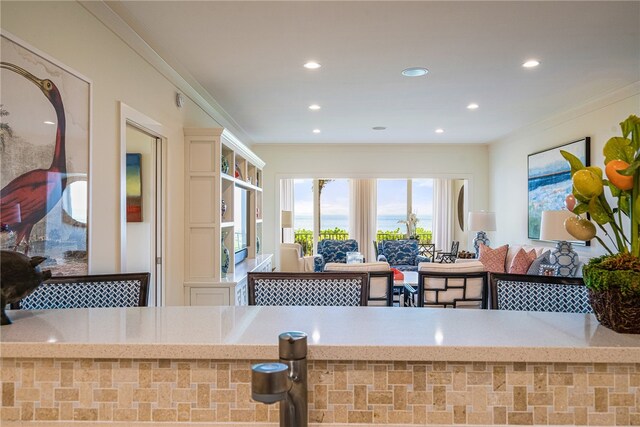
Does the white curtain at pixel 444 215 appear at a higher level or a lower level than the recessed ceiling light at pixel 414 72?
lower

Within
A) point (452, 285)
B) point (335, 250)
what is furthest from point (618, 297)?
point (335, 250)

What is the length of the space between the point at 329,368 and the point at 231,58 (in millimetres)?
3027

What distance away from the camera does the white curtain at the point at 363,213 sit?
9.86 m

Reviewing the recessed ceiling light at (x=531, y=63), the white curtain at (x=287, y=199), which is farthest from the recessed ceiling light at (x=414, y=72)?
the white curtain at (x=287, y=199)

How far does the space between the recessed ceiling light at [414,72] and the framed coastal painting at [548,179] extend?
238 centimetres

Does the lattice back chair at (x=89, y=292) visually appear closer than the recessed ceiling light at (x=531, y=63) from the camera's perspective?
Yes

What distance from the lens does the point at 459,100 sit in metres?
4.67

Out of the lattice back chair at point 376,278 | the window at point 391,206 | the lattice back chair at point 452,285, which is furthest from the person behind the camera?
the window at point 391,206

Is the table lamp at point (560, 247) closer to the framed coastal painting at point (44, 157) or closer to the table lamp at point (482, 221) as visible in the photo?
the table lamp at point (482, 221)

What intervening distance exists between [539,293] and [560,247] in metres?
3.10

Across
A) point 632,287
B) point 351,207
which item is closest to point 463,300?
point 632,287

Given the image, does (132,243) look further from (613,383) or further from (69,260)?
(613,383)

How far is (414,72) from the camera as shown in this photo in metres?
3.72

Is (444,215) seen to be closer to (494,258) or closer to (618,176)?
(494,258)
